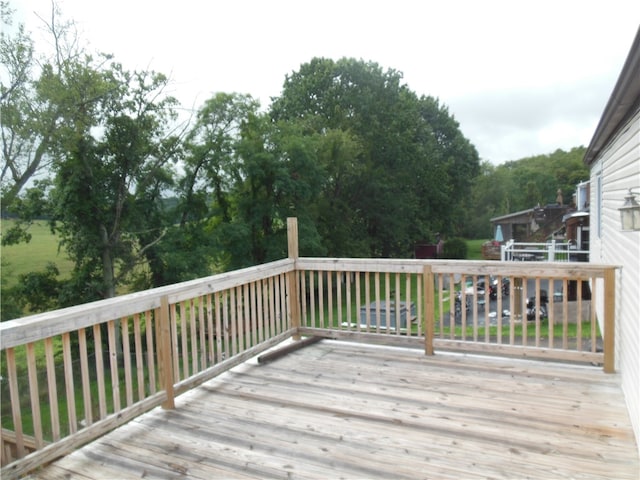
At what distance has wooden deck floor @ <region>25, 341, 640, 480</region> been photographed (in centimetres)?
231

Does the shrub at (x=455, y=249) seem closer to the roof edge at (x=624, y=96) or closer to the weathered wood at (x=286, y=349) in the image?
the roof edge at (x=624, y=96)

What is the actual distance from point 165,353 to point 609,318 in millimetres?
3308

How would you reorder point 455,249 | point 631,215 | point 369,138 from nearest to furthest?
1. point 631,215
2. point 369,138
3. point 455,249

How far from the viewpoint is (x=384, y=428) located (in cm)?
273

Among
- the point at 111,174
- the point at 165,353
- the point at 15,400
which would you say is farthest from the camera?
the point at 111,174

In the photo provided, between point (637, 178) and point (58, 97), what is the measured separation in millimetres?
11301

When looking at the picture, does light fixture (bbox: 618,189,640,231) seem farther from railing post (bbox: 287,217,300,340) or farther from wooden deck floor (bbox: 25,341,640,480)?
railing post (bbox: 287,217,300,340)

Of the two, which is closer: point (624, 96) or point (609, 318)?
point (624, 96)

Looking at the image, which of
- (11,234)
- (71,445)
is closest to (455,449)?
(71,445)

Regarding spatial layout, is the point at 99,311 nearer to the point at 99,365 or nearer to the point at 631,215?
the point at 99,365

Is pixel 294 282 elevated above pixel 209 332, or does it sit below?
above

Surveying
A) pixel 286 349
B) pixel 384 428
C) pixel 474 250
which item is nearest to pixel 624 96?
pixel 384 428

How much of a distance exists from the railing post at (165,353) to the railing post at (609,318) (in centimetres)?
323

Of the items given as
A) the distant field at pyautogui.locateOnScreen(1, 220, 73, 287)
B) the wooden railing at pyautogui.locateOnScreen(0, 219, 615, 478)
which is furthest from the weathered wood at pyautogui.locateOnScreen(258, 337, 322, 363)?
the distant field at pyautogui.locateOnScreen(1, 220, 73, 287)
